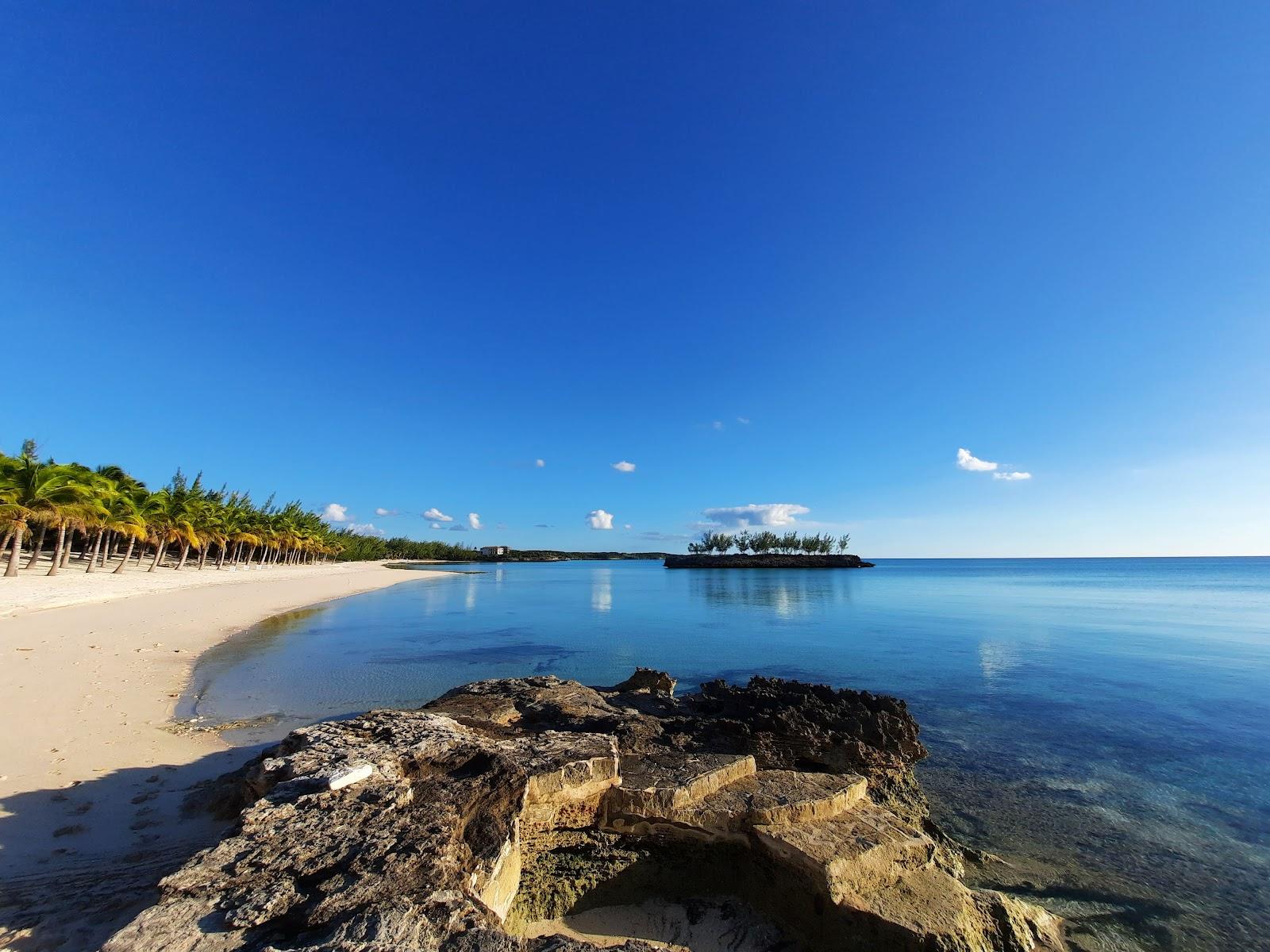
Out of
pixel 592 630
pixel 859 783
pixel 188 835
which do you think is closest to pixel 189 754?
pixel 188 835

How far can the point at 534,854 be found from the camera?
5168 mm

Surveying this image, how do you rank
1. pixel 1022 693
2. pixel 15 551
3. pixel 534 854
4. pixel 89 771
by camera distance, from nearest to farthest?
pixel 534 854 < pixel 89 771 < pixel 1022 693 < pixel 15 551

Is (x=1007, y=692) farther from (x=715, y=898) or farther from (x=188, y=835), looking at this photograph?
(x=188, y=835)

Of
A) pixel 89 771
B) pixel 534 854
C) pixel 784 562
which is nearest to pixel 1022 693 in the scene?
pixel 534 854

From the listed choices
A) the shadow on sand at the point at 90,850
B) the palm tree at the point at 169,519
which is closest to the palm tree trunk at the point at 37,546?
the palm tree at the point at 169,519

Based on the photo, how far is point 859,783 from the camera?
625 cm

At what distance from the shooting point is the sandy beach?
14.4 ft

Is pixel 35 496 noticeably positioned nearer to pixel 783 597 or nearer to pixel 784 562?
pixel 783 597

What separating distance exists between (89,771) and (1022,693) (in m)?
19.6

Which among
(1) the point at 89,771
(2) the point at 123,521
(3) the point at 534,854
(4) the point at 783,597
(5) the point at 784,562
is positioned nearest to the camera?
(3) the point at 534,854

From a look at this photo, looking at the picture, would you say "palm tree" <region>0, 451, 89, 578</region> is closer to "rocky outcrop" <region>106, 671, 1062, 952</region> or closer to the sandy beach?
the sandy beach

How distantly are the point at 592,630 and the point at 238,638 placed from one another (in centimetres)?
1499

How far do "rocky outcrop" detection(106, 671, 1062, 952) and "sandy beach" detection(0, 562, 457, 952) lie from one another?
3.06 feet

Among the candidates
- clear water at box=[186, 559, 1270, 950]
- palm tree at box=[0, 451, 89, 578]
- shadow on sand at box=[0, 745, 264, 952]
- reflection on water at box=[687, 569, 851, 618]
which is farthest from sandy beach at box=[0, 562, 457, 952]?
reflection on water at box=[687, 569, 851, 618]
